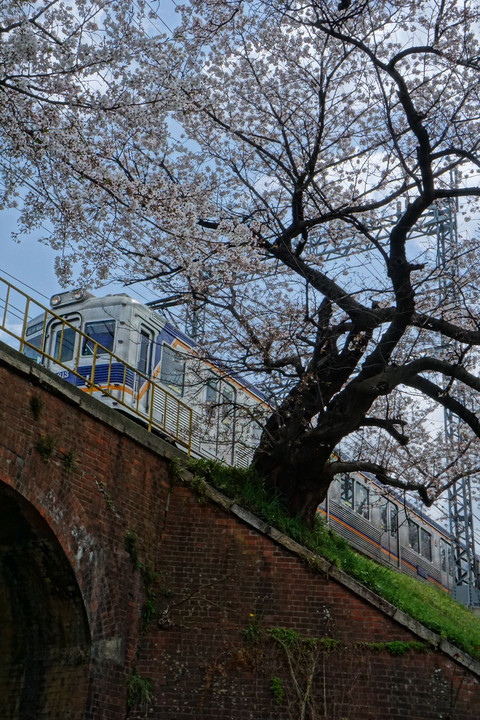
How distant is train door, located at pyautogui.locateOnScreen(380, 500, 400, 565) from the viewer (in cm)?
2225

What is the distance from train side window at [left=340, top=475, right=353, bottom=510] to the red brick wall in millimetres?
10201

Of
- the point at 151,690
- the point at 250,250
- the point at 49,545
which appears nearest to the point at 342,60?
the point at 250,250

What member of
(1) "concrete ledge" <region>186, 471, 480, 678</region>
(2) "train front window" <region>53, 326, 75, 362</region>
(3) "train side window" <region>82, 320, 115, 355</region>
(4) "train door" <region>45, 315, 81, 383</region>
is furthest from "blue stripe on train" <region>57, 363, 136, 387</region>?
(1) "concrete ledge" <region>186, 471, 480, 678</region>

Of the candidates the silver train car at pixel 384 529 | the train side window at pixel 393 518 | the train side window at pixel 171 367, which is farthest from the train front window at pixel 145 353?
the train side window at pixel 393 518

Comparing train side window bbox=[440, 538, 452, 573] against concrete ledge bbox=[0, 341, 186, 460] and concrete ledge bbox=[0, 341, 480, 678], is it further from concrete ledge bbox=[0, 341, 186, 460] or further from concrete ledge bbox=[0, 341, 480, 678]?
concrete ledge bbox=[0, 341, 186, 460]

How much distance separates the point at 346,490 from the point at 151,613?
1136 cm

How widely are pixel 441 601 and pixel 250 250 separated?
32.2 ft

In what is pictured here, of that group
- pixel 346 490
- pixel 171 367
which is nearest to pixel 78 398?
pixel 171 367

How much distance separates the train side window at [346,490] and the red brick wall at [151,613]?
10.2 metres

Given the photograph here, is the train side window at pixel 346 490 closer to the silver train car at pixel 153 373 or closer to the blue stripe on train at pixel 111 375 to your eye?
the silver train car at pixel 153 373

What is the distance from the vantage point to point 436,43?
447 inches

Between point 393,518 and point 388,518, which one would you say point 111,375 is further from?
point 393,518

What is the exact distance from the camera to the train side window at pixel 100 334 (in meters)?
15.6

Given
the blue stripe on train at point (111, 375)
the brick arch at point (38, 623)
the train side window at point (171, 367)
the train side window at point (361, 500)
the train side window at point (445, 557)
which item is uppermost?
the train side window at point (171, 367)
